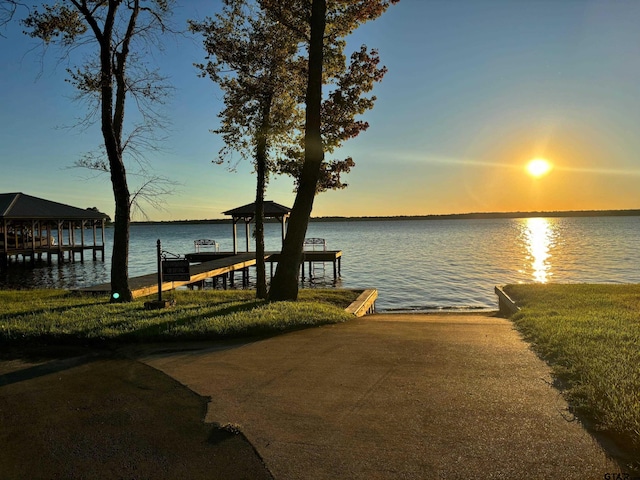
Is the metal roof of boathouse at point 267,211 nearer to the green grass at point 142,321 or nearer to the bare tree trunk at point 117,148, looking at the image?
the bare tree trunk at point 117,148

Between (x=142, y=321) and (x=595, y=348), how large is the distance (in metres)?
6.67

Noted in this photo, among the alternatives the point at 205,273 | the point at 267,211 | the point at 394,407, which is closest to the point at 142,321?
the point at 394,407

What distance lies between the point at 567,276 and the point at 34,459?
31400 millimetres

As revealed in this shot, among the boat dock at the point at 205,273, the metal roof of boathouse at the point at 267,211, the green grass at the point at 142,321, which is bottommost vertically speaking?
the boat dock at the point at 205,273

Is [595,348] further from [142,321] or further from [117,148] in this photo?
[117,148]

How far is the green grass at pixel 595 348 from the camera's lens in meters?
3.96

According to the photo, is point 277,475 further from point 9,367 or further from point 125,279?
point 125,279

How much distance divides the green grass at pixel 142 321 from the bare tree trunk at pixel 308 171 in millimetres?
1298

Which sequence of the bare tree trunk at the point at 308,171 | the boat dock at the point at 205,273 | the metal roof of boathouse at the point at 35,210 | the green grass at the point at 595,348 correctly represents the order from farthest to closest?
the metal roof of boathouse at the point at 35,210
the boat dock at the point at 205,273
the bare tree trunk at the point at 308,171
the green grass at the point at 595,348

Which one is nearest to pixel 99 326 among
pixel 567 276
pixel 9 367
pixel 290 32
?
pixel 9 367

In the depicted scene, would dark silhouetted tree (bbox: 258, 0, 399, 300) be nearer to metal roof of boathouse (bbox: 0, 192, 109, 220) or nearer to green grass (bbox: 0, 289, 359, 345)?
green grass (bbox: 0, 289, 359, 345)

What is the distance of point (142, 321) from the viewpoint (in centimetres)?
791

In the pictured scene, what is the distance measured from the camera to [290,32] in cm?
1320

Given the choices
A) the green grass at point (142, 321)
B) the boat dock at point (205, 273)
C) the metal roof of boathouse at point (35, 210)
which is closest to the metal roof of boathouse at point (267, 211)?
the boat dock at point (205, 273)
